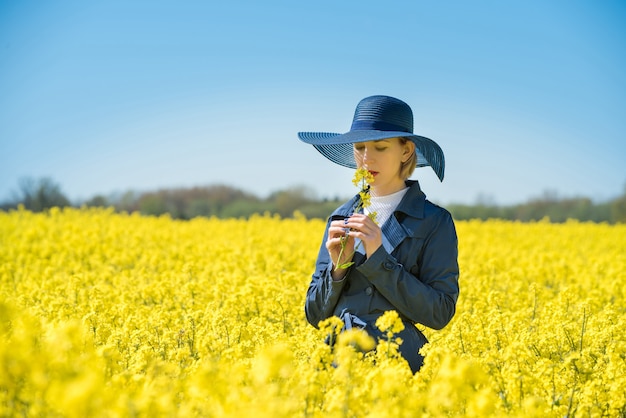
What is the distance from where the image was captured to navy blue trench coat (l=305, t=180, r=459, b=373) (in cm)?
307

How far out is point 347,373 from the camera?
2.36 meters

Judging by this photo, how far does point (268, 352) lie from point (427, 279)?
1.46 metres

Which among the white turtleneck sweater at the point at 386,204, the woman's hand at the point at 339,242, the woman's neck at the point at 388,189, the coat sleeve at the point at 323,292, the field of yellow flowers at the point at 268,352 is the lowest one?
the field of yellow flowers at the point at 268,352

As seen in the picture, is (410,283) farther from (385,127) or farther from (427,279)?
(385,127)

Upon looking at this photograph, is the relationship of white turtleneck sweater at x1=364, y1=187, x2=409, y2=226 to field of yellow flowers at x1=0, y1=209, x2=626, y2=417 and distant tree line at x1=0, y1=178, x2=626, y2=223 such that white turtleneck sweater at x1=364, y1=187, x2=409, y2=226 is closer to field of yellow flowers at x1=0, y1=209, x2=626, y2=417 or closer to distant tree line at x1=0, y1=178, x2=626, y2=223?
field of yellow flowers at x1=0, y1=209, x2=626, y2=417

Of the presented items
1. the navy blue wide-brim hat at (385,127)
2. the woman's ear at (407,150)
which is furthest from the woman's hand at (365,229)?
the woman's ear at (407,150)

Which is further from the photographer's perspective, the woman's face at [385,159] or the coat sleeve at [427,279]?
the woman's face at [385,159]

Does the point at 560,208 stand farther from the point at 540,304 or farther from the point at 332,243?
the point at 332,243

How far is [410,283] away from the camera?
3.04 metres

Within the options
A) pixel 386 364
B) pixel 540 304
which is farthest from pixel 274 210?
pixel 386 364

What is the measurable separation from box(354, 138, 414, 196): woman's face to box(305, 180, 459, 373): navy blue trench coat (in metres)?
0.12

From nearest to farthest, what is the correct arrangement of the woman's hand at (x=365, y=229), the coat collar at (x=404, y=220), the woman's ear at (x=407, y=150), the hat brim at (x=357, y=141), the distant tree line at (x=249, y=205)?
the woman's hand at (x=365, y=229) < the hat brim at (x=357, y=141) < the coat collar at (x=404, y=220) < the woman's ear at (x=407, y=150) < the distant tree line at (x=249, y=205)

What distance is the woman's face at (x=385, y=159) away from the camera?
Answer: 322 cm

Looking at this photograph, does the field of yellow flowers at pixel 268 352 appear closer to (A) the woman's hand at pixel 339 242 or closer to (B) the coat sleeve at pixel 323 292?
(B) the coat sleeve at pixel 323 292
